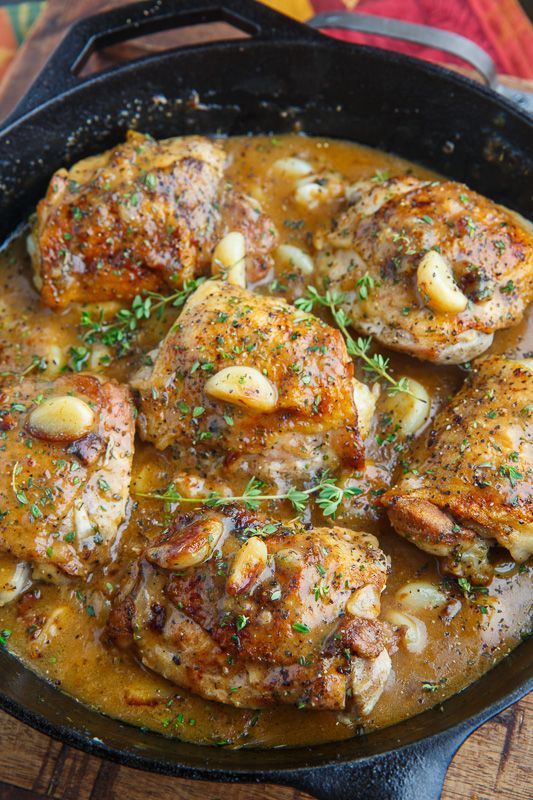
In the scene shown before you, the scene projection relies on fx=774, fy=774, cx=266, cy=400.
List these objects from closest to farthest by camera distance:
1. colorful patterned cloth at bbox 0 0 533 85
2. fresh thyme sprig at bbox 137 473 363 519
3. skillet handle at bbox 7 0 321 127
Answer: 1. fresh thyme sprig at bbox 137 473 363 519
2. skillet handle at bbox 7 0 321 127
3. colorful patterned cloth at bbox 0 0 533 85

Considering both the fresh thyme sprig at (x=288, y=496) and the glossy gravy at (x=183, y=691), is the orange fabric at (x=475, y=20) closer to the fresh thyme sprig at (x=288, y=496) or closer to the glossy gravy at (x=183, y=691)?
the glossy gravy at (x=183, y=691)

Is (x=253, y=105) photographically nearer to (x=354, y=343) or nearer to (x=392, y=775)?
(x=354, y=343)

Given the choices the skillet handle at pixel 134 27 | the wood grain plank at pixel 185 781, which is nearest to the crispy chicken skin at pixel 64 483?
the wood grain plank at pixel 185 781

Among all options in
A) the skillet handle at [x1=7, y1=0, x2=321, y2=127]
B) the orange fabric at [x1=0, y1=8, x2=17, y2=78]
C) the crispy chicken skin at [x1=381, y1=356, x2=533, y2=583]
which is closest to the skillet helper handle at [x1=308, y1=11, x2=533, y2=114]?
the skillet handle at [x1=7, y1=0, x2=321, y2=127]

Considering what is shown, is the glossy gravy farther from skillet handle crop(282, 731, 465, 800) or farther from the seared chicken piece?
skillet handle crop(282, 731, 465, 800)

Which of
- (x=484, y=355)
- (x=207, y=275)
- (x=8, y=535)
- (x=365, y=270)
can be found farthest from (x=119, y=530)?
(x=484, y=355)

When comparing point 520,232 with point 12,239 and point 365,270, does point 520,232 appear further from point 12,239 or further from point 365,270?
point 12,239
